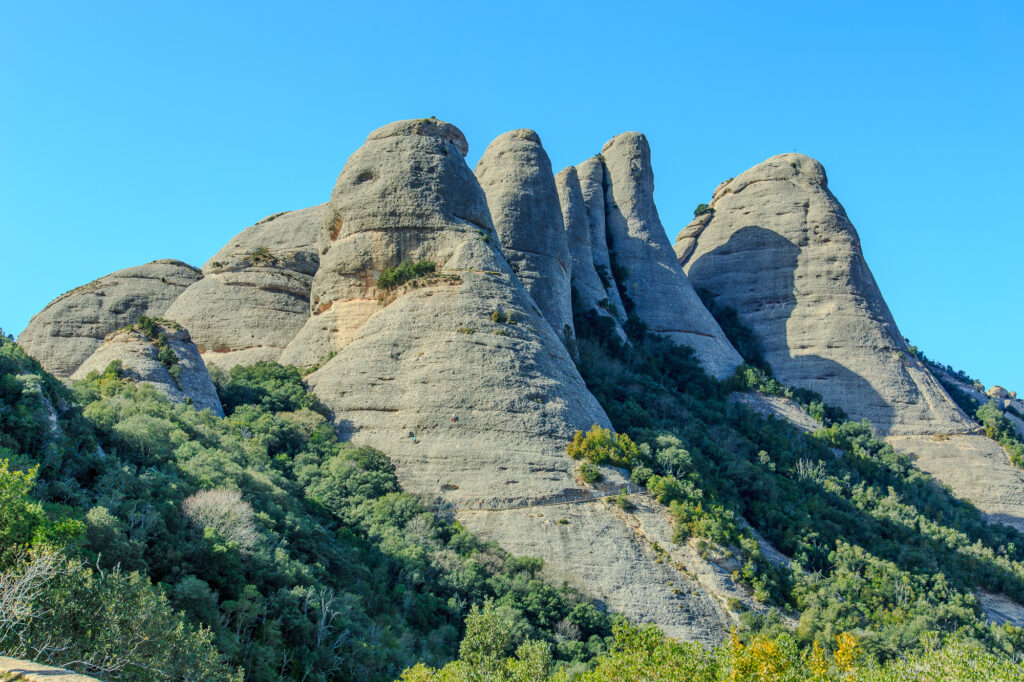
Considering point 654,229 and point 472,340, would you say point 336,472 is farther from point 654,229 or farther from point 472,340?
point 654,229

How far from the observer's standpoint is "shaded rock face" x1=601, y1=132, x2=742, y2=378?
42250 millimetres

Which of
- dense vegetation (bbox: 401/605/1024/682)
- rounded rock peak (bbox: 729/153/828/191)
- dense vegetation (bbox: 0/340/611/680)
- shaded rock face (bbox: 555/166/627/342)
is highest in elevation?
rounded rock peak (bbox: 729/153/828/191)

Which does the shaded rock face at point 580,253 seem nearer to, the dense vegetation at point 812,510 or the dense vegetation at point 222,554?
the dense vegetation at point 812,510

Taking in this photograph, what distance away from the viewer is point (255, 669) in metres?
15.1

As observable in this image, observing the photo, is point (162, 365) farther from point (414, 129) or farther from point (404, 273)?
point (414, 129)

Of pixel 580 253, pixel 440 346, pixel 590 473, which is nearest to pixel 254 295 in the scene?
pixel 440 346

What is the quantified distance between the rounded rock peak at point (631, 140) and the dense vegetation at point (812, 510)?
15809mm

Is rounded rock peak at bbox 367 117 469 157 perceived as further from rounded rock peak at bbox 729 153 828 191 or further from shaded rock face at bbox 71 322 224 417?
rounded rock peak at bbox 729 153 828 191

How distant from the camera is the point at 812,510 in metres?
28.9

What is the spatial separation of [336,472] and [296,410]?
159 inches

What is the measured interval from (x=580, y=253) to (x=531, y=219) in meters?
5.31

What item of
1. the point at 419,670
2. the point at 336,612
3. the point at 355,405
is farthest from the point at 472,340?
the point at 419,670

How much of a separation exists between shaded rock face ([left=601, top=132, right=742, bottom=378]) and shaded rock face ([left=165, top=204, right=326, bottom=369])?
49.9 ft

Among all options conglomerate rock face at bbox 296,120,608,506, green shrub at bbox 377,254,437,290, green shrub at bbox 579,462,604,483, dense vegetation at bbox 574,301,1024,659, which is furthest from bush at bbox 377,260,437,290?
green shrub at bbox 579,462,604,483
